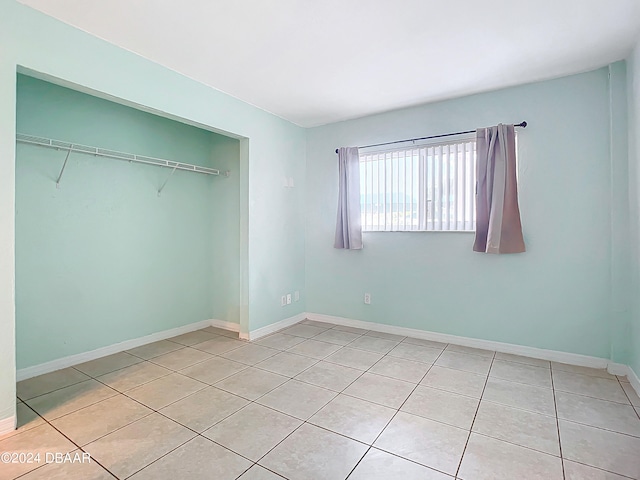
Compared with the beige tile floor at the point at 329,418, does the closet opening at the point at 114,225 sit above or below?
above

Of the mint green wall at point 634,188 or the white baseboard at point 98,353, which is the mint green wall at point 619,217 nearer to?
the mint green wall at point 634,188

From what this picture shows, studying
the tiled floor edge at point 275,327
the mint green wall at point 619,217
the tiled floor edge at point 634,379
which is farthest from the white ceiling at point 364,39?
the tiled floor edge at point 275,327

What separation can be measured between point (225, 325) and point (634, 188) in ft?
13.4

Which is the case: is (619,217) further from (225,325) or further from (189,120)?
(225,325)

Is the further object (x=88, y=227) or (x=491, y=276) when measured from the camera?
(x=491, y=276)

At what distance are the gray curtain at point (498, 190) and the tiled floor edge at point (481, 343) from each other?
923 mm

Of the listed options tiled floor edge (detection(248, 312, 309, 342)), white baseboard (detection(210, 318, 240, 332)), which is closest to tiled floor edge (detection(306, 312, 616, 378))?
tiled floor edge (detection(248, 312, 309, 342))

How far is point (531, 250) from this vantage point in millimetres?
3002

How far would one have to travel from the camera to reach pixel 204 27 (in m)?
2.18

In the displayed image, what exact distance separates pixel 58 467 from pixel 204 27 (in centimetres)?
261

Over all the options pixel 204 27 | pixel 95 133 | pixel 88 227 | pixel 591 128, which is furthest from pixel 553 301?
pixel 95 133

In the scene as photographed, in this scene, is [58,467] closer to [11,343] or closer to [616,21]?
[11,343]

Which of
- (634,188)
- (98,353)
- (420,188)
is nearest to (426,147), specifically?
(420,188)

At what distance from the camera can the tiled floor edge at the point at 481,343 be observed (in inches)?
111
